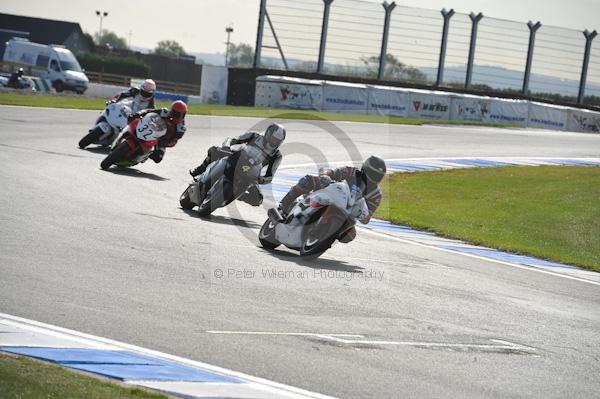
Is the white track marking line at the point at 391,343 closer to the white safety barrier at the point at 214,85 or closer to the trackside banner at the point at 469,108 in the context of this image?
the white safety barrier at the point at 214,85

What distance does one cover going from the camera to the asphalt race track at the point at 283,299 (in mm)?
6766

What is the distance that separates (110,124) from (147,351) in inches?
531

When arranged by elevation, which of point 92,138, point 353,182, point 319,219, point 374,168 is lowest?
point 92,138

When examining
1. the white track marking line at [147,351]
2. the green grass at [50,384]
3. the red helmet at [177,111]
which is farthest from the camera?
the red helmet at [177,111]

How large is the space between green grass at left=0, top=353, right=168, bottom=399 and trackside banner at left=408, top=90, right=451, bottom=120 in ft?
123

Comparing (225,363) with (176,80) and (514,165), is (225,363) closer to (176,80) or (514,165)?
(514,165)

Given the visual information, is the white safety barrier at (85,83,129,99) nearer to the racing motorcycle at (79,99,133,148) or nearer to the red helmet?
the racing motorcycle at (79,99,133,148)

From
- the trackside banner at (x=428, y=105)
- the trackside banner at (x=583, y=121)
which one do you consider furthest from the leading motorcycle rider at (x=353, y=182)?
the trackside banner at (x=583, y=121)

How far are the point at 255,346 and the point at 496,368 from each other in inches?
71.3

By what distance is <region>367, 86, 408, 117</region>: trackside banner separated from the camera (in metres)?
41.7

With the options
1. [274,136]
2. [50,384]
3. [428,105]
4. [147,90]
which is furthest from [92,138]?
[428,105]

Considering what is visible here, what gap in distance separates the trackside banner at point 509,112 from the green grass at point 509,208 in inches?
680

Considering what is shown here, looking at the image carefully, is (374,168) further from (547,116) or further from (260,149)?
(547,116)

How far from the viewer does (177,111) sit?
17109 mm
